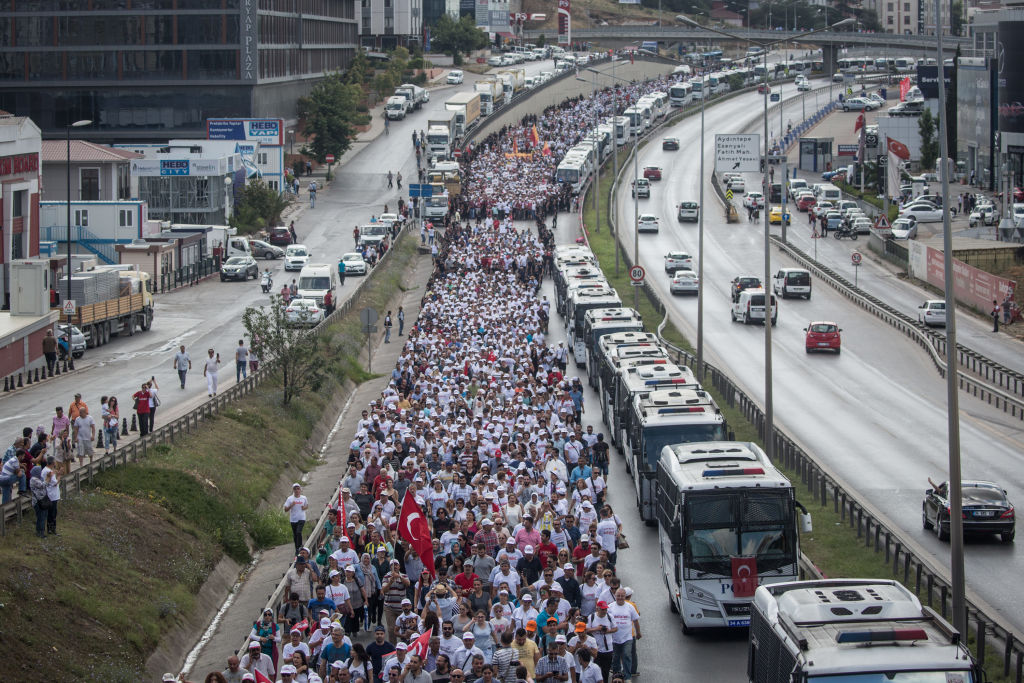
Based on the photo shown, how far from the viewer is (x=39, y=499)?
21531mm

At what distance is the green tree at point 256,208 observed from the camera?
265ft

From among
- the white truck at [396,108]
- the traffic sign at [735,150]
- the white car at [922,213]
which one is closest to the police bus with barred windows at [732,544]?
the traffic sign at [735,150]

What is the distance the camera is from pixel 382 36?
17750 cm

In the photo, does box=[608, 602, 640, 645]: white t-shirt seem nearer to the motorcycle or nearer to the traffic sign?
the traffic sign

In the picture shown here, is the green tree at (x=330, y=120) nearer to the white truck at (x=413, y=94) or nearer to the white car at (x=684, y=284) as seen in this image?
the white truck at (x=413, y=94)

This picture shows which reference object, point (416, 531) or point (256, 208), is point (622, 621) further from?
point (256, 208)

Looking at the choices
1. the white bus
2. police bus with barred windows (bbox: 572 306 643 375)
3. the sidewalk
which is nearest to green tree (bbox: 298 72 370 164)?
the white bus

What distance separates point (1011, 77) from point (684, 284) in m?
34.2

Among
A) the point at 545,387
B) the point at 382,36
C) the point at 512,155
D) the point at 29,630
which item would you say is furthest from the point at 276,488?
the point at 382,36

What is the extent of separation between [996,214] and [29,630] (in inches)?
2768

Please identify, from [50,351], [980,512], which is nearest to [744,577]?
[980,512]

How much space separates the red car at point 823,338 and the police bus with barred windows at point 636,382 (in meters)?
17.1

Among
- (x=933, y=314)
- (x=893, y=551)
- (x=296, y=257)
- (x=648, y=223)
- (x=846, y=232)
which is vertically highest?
(x=648, y=223)

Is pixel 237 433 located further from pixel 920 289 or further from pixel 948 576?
pixel 920 289
